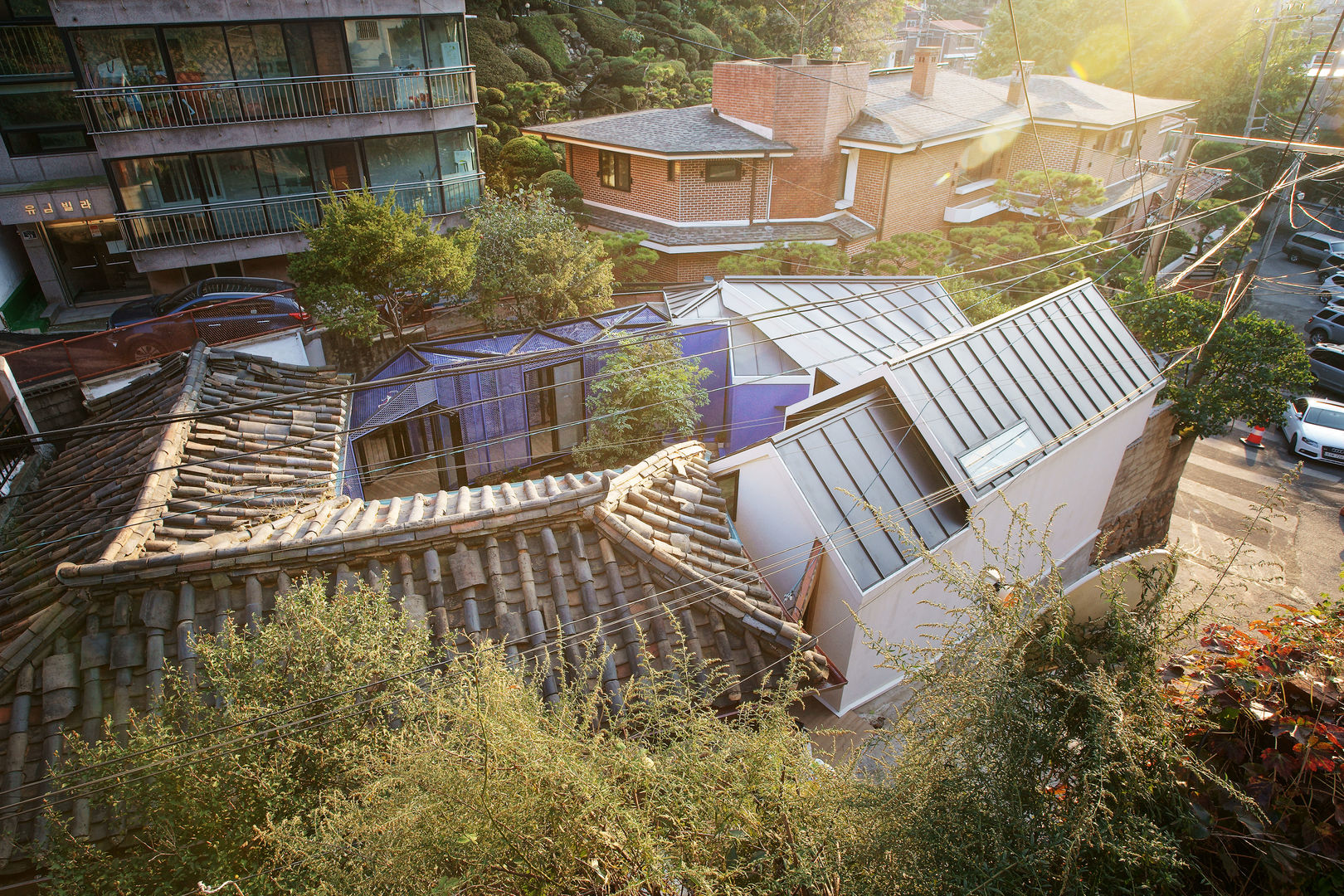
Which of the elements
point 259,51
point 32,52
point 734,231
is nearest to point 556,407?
point 734,231

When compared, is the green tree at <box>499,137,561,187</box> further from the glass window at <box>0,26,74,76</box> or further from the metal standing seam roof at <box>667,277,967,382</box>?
the glass window at <box>0,26,74,76</box>

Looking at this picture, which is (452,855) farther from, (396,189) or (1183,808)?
(396,189)

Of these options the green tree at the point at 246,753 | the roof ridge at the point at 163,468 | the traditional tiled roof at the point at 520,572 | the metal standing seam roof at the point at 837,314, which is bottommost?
the metal standing seam roof at the point at 837,314

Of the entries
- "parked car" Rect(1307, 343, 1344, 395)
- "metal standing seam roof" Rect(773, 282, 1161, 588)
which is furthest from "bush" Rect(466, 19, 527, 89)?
"parked car" Rect(1307, 343, 1344, 395)

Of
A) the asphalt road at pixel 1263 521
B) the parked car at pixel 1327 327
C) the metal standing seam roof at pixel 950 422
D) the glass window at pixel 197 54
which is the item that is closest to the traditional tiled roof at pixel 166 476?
the metal standing seam roof at pixel 950 422

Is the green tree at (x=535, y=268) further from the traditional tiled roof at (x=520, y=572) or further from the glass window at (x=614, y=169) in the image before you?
the traditional tiled roof at (x=520, y=572)

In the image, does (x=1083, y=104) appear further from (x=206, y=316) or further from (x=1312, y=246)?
(x=206, y=316)
